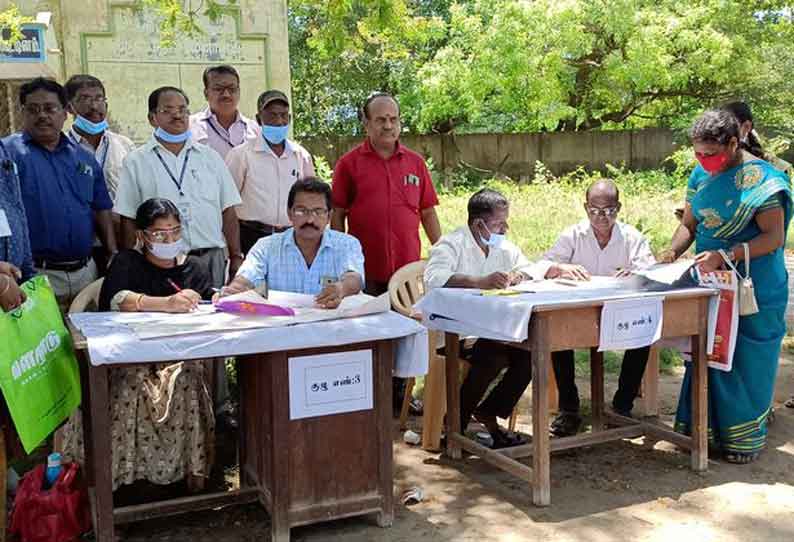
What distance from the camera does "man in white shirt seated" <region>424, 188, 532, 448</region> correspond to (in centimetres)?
435

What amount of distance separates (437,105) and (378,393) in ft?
47.1

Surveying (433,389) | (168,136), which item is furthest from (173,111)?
(433,389)

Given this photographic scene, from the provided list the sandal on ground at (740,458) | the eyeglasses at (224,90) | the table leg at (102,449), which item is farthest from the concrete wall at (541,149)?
the table leg at (102,449)

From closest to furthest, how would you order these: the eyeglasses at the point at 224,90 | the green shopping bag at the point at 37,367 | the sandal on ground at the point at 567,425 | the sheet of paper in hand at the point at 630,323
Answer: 1. the green shopping bag at the point at 37,367
2. the sheet of paper in hand at the point at 630,323
3. the sandal on ground at the point at 567,425
4. the eyeglasses at the point at 224,90

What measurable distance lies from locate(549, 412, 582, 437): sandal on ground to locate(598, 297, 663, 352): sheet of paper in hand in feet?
3.33

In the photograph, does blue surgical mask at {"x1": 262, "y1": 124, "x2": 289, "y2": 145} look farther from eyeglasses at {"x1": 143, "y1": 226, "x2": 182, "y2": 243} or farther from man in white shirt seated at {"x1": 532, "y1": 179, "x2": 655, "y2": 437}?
man in white shirt seated at {"x1": 532, "y1": 179, "x2": 655, "y2": 437}

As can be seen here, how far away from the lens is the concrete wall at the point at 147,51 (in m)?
7.64

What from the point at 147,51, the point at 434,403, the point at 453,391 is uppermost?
the point at 147,51

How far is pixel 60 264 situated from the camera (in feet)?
13.9

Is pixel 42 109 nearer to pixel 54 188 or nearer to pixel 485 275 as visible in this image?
pixel 54 188

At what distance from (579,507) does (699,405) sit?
933mm

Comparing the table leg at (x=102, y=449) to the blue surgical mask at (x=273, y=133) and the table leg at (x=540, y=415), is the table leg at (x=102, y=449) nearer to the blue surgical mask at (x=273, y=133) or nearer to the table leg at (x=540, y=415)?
the table leg at (x=540, y=415)

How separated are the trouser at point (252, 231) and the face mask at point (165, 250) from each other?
3.87 feet

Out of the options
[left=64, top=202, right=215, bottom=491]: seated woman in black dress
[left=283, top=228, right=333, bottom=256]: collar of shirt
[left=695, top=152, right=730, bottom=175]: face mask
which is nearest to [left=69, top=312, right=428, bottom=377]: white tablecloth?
[left=64, top=202, right=215, bottom=491]: seated woman in black dress
